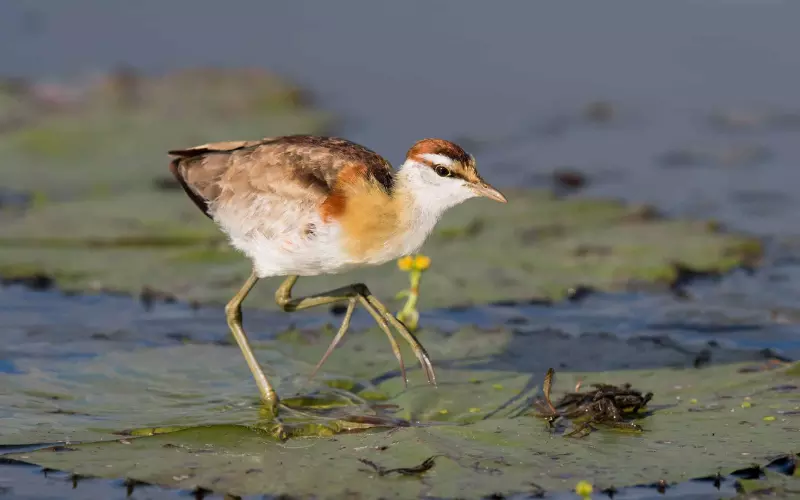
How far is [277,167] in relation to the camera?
24.5ft

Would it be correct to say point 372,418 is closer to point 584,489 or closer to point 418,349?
point 418,349

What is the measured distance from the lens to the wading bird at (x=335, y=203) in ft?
23.5

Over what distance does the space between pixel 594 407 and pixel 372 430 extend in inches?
47.9

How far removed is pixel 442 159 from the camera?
718 cm

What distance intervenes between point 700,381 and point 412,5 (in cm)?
1197

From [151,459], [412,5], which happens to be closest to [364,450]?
[151,459]

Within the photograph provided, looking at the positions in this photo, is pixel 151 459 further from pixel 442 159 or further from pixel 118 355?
pixel 442 159

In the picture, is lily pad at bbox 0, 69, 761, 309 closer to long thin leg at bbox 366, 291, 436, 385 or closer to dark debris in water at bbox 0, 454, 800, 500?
long thin leg at bbox 366, 291, 436, 385

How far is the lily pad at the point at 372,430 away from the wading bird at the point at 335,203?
1.04 ft

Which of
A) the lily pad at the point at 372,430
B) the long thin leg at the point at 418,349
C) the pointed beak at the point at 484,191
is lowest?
the lily pad at the point at 372,430

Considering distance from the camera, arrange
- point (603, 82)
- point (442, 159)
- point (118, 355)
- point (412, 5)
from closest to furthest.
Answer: point (442, 159)
point (118, 355)
point (603, 82)
point (412, 5)

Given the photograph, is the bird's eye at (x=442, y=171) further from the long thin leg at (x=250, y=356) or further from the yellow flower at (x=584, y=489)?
the yellow flower at (x=584, y=489)

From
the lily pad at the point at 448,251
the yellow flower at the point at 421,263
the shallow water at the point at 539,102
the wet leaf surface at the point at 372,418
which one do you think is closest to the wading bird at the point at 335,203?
the wet leaf surface at the point at 372,418

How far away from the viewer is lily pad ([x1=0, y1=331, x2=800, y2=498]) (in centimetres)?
620
